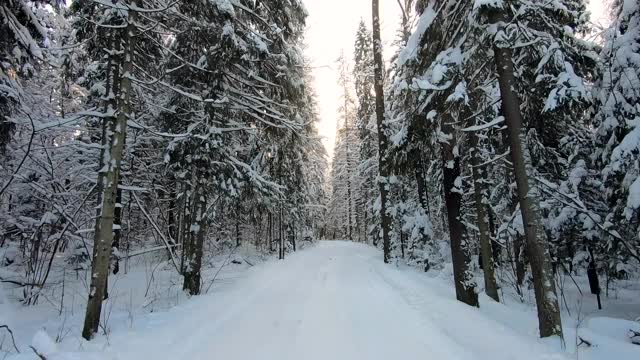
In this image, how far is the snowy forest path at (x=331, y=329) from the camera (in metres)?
5.69

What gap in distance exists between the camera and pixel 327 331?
274 inches

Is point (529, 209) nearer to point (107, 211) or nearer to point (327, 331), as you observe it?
point (327, 331)

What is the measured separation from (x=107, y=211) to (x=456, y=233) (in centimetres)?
754

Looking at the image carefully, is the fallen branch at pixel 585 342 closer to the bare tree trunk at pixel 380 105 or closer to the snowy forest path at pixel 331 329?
the snowy forest path at pixel 331 329

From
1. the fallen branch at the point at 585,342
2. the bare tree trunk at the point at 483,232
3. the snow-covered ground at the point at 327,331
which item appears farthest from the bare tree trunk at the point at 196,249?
the fallen branch at the point at 585,342

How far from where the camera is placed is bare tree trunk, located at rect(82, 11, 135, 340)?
663 cm

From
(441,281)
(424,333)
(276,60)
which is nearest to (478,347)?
(424,333)

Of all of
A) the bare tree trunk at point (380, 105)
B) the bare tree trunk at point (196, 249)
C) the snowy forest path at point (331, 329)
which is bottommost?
the snowy forest path at point (331, 329)

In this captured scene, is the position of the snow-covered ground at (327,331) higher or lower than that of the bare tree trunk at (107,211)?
lower

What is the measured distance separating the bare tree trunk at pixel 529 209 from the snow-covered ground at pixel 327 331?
1.46ft

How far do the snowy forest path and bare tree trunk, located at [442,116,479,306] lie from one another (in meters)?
0.47

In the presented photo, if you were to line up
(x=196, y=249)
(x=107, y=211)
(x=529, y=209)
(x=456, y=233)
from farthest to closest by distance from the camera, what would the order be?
(x=196, y=249) → (x=456, y=233) → (x=107, y=211) → (x=529, y=209)

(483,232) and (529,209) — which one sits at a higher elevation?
(529,209)

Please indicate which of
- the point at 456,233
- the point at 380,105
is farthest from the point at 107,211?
the point at 380,105
